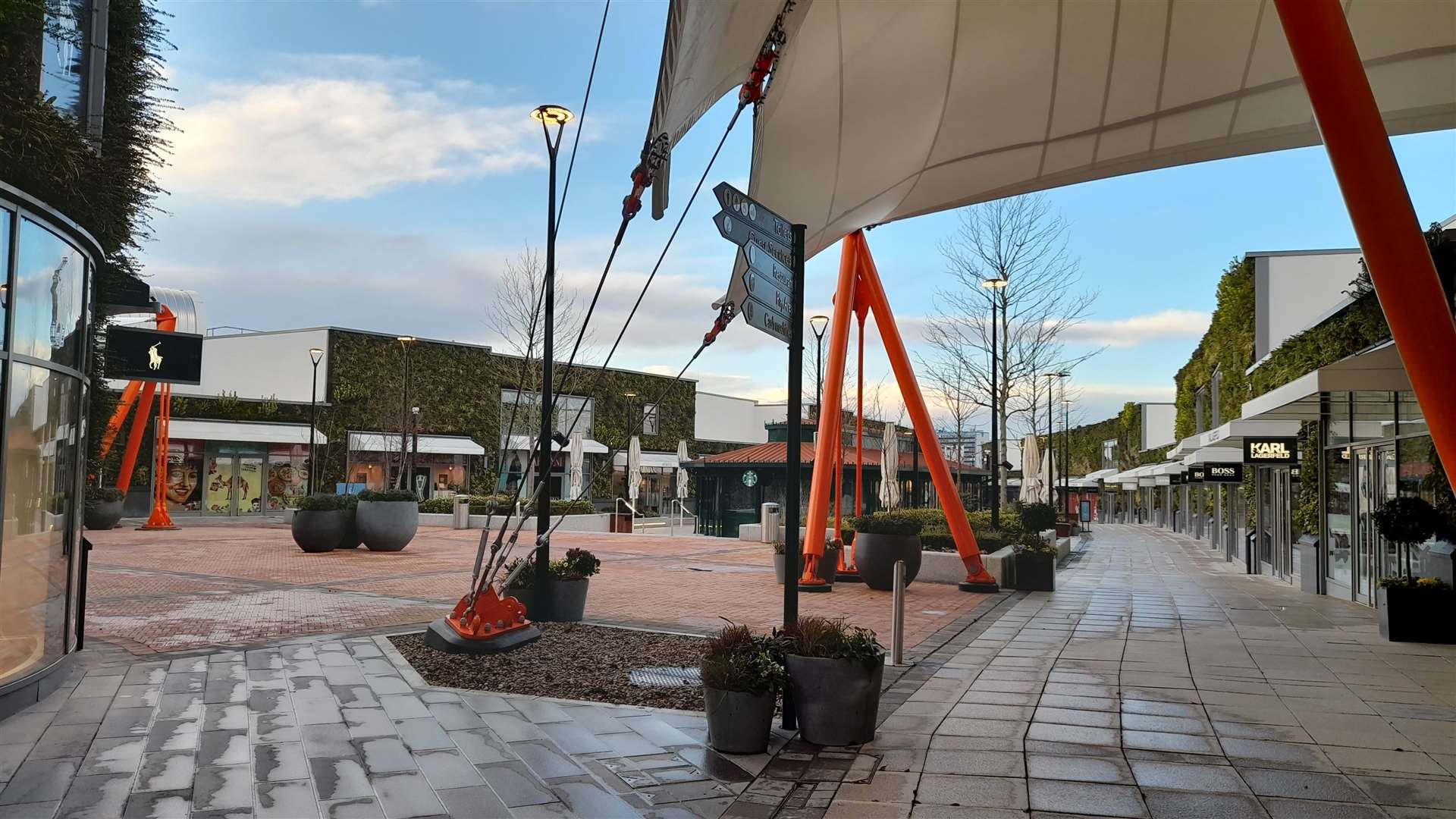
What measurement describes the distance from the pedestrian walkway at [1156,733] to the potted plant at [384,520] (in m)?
13.2

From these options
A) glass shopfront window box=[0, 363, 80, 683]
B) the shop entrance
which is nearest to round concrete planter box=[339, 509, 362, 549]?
glass shopfront window box=[0, 363, 80, 683]

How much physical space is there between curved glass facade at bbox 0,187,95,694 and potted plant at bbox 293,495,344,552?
1252 centimetres

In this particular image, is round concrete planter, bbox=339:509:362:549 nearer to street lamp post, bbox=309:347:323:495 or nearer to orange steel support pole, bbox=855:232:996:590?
street lamp post, bbox=309:347:323:495

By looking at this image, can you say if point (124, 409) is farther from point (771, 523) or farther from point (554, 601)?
point (554, 601)

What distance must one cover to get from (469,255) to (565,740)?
34.1 metres

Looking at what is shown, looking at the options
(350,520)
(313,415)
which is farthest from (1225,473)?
(313,415)

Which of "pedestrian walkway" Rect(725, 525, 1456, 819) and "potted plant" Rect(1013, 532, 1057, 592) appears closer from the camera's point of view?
"pedestrian walkway" Rect(725, 525, 1456, 819)

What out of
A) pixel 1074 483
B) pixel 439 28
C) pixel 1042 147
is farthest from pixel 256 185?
pixel 1074 483

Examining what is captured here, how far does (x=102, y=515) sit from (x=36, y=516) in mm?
22592

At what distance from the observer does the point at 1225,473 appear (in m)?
23.5

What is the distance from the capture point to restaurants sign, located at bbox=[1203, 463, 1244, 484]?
23.3 m

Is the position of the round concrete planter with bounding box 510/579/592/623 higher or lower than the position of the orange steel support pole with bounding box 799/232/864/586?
lower

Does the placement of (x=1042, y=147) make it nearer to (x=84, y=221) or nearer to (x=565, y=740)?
(x=565, y=740)

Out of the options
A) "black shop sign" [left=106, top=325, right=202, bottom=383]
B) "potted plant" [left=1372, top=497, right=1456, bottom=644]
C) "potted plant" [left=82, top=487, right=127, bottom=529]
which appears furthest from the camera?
"potted plant" [left=82, top=487, right=127, bottom=529]
